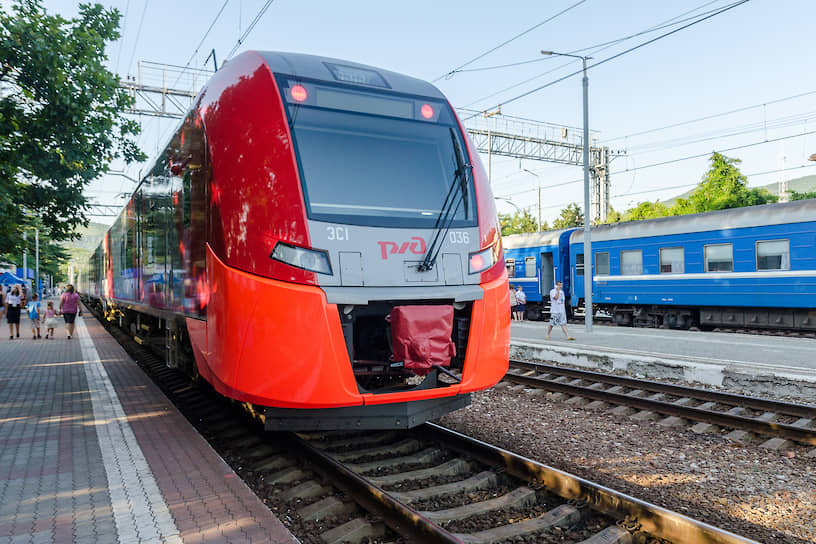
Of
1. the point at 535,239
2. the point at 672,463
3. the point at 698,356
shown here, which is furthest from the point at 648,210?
the point at 672,463

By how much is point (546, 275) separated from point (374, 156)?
63.6ft

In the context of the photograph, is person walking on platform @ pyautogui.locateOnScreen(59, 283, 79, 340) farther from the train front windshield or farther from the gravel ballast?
the train front windshield

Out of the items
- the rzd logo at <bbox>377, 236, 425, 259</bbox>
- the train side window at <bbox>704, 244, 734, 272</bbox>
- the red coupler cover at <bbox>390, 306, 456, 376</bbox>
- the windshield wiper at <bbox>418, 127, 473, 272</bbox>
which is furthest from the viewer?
the train side window at <bbox>704, 244, 734, 272</bbox>

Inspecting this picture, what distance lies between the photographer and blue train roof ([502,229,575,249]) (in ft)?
74.9

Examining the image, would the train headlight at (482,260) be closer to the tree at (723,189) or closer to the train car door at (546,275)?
the train car door at (546,275)

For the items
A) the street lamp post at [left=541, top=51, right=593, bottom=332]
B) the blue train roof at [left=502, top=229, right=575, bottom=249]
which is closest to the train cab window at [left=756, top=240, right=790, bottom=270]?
the street lamp post at [left=541, top=51, right=593, bottom=332]

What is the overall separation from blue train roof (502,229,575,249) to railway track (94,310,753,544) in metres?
17.5

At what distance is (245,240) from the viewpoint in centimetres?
440

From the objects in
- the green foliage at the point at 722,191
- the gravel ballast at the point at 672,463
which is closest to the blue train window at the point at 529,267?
the green foliage at the point at 722,191

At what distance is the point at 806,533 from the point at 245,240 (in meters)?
4.37

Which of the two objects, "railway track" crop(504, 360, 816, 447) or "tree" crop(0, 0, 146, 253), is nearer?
"railway track" crop(504, 360, 816, 447)

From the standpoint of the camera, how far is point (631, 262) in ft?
62.0

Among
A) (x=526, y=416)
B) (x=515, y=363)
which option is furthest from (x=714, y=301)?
(x=526, y=416)

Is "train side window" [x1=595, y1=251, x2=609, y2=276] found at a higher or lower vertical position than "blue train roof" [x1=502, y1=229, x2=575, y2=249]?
lower
